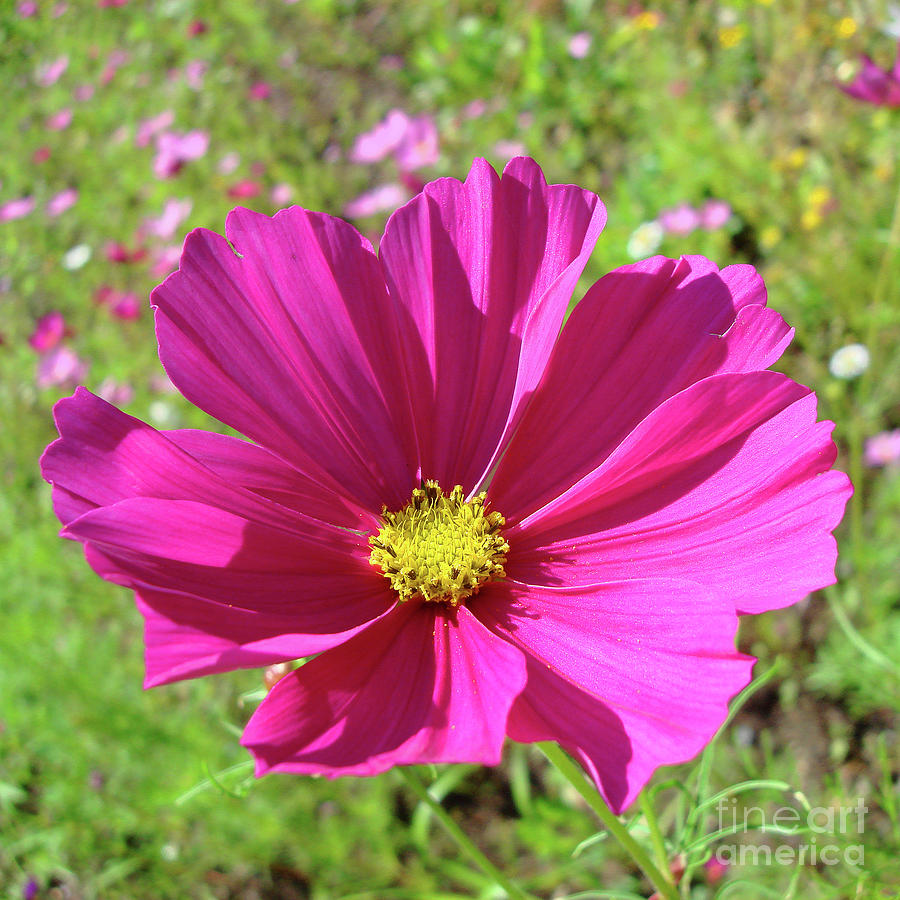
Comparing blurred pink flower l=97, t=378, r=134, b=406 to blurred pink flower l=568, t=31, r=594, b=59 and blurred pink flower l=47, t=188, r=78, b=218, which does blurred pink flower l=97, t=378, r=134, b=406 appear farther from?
blurred pink flower l=568, t=31, r=594, b=59

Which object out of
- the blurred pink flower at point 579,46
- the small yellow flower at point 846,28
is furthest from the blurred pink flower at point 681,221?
the blurred pink flower at point 579,46

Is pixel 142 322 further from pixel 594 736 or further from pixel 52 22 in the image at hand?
pixel 52 22

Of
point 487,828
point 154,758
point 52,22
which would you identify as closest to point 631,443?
point 487,828

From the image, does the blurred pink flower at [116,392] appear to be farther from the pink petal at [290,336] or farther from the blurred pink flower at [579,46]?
the blurred pink flower at [579,46]

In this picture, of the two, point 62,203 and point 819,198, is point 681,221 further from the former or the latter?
point 62,203

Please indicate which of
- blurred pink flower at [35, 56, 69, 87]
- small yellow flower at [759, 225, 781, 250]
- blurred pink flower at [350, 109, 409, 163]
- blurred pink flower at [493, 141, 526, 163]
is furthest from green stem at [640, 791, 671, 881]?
blurred pink flower at [35, 56, 69, 87]

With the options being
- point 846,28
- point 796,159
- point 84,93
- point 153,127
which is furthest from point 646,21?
point 84,93
